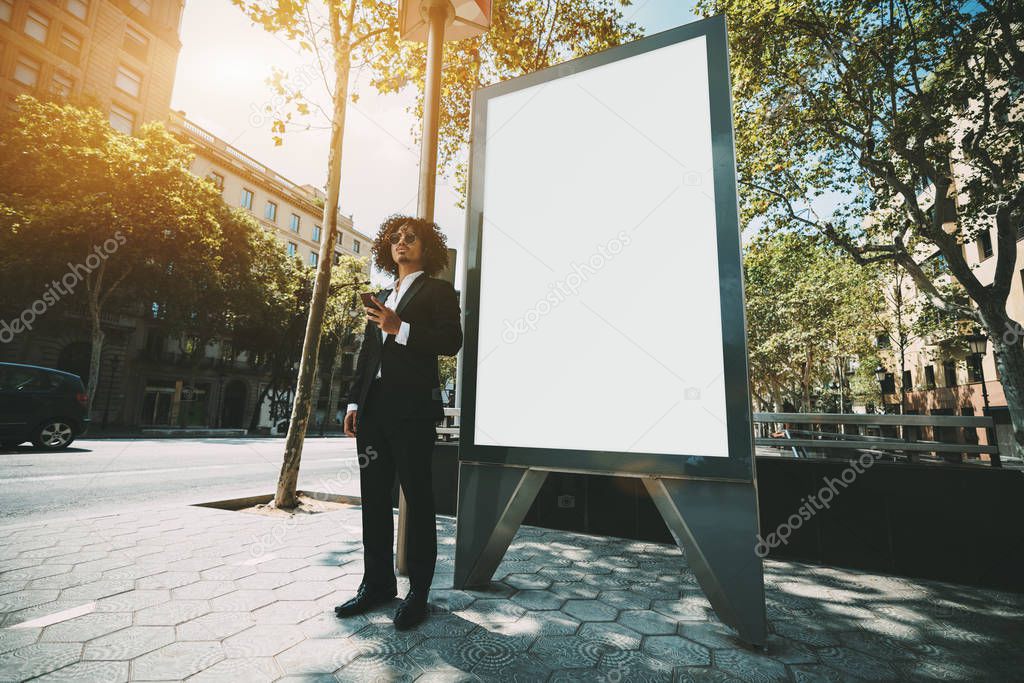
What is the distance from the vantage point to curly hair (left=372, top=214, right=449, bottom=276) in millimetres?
3377

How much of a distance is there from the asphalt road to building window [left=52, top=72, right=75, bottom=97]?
22576 millimetres

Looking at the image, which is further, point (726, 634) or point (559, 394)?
point (559, 394)

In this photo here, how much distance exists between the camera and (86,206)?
17.3 metres

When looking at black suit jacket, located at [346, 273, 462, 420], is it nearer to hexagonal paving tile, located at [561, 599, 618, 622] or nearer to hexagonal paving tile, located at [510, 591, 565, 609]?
hexagonal paving tile, located at [510, 591, 565, 609]

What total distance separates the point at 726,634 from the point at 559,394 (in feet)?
5.10

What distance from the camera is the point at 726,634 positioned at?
255 centimetres

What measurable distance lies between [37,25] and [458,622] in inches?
1435

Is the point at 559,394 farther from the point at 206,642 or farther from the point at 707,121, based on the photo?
the point at 206,642

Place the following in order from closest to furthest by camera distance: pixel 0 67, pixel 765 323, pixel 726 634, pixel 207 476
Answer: pixel 726 634
pixel 207 476
pixel 0 67
pixel 765 323

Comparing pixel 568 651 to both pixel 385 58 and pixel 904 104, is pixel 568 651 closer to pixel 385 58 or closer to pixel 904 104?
pixel 385 58

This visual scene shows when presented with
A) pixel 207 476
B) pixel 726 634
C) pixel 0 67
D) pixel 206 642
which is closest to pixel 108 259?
pixel 0 67

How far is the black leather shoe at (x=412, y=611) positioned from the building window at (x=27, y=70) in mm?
34049

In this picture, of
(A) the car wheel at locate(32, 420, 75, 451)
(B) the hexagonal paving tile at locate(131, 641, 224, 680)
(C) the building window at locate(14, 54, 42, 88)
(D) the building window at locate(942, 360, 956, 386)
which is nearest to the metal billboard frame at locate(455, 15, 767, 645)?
(B) the hexagonal paving tile at locate(131, 641, 224, 680)

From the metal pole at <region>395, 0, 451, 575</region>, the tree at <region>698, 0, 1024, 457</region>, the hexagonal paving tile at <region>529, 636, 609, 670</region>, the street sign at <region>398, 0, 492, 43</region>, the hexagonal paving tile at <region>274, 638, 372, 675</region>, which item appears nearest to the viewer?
the hexagonal paving tile at <region>274, 638, 372, 675</region>
